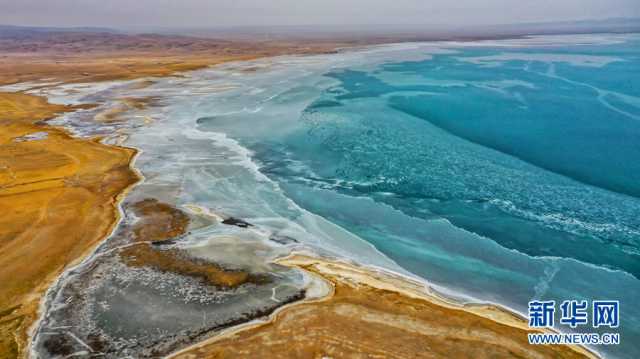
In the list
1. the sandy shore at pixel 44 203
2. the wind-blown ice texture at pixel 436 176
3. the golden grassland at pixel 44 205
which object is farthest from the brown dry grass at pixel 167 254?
the sandy shore at pixel 44 203

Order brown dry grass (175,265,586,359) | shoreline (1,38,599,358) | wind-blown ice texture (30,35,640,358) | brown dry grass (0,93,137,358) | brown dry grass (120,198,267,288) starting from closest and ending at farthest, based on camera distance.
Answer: brown dry grass (175,265,586,359) → shoreline (1,38,599,358) → brown dry grass (0,93,137,358) → brown dry grass (120,198,267,288) → wind-blown ice texture (30,35,640,358)

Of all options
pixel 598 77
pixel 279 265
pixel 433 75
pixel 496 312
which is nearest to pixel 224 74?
pixel 433 75

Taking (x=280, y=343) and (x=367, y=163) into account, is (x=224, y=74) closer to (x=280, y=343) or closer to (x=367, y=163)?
(x=367, y=163)

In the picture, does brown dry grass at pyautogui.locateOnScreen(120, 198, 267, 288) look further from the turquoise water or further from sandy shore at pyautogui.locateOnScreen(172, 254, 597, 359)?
the turquoise water

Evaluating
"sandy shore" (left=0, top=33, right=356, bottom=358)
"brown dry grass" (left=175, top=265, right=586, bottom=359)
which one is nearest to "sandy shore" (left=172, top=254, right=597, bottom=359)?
"brown dry grass" (left=175, top=265, right=586, bottom=359)

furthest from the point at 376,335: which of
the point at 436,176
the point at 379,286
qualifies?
the point at 436,176

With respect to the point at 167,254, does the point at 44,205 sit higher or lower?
higher

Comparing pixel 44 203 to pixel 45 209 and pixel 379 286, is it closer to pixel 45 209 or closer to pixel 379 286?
pixel 45 209
